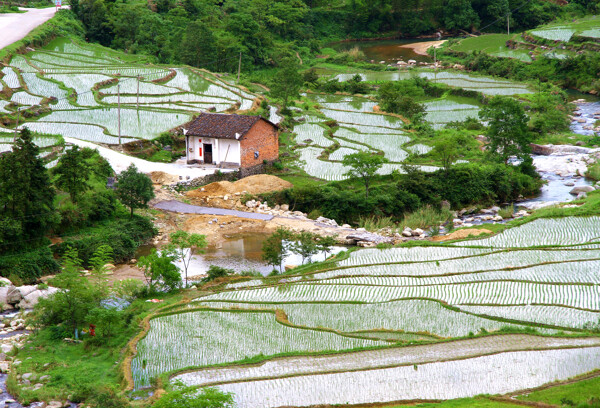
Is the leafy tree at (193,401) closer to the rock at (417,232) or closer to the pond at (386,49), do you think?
the rock at (417,232)

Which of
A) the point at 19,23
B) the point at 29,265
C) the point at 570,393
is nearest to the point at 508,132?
the point at 570,393

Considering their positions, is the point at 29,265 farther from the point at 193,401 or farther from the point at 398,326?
the point at 193,401

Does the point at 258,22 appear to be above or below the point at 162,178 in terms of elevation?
above

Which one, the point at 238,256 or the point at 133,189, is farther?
the point at 133,189

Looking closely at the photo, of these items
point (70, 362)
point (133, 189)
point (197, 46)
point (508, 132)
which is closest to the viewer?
point (70, 362)

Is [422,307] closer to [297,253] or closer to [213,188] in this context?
[297,253]

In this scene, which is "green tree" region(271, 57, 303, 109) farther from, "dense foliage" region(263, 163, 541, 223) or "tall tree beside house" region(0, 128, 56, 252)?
"tall tree beside house" region(0, 128, 56, 252)

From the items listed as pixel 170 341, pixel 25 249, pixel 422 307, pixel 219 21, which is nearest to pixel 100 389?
pixel 170 341
